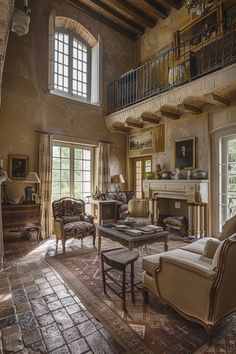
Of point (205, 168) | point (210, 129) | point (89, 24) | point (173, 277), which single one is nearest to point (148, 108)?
point (210, 129)

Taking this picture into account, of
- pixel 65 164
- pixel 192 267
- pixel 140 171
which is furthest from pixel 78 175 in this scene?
pixel 192 267

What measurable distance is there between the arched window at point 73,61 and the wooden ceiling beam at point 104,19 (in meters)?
0.52

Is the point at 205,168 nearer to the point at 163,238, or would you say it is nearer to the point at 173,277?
the point at 163,238

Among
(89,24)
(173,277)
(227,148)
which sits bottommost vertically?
(173,277)

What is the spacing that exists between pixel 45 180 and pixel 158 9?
6.26 m

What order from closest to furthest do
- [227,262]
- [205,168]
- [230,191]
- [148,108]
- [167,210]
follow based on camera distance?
[227,262] → [230,191] → [205,168] → [148,108] → [167,210]

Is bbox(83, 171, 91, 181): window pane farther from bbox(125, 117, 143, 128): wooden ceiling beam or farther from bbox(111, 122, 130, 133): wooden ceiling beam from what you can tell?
bbox(125, 117, 143, 128): wooden ceiling beam

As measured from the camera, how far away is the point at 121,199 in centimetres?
680

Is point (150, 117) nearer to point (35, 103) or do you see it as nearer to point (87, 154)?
point (87, 154)

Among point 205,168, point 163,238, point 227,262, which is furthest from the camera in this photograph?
point 205,168

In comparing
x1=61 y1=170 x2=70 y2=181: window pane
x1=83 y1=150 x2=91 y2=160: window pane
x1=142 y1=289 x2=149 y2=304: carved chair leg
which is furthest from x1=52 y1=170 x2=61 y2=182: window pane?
x1=142 y1=289 x2=149 y2=304: carved chair leg

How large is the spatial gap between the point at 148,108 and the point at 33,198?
12.3 ft

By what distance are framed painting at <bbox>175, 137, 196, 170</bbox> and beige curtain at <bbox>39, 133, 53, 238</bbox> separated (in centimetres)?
348

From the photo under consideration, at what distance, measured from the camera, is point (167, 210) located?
256 inches
